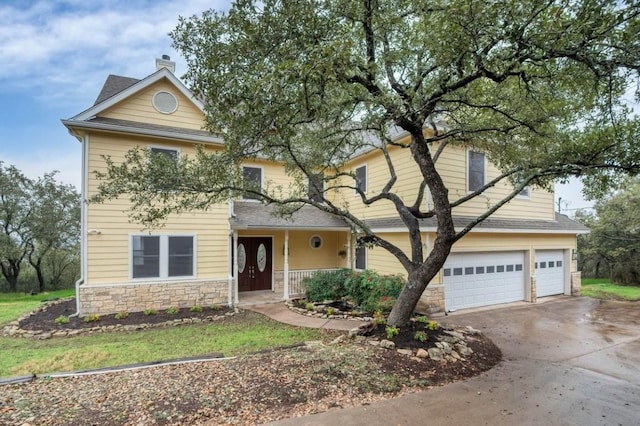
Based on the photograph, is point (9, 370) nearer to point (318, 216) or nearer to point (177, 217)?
point (177, 217)

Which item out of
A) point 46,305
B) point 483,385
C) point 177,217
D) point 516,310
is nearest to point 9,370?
point 177,217

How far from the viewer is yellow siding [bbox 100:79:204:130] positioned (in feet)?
34.4

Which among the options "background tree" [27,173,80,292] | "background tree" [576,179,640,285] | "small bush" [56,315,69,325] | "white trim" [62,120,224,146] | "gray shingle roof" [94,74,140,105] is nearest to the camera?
"small bush" [56,315,69,325]

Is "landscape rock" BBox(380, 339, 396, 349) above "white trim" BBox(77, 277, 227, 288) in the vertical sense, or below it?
below

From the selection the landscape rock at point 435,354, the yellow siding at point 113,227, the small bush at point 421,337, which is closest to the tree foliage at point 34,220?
the yellow siding at point 113,227

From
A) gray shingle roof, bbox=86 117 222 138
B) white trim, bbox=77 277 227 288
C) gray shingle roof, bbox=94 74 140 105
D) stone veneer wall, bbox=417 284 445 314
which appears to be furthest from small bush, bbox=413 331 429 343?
gray shingle roof, bbox=94 74 140 105

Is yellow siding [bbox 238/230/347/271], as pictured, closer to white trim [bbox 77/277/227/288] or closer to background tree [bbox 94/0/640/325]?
Result: white trim [bbox 77/277/227/288]

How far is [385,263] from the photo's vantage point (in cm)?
1145

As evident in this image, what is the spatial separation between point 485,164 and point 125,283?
1273 centimetres

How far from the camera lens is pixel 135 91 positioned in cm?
1048

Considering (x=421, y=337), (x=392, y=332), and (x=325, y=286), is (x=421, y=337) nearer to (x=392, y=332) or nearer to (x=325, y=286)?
(x=392, y=332)

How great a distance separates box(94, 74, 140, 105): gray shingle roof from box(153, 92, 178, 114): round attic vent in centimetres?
148

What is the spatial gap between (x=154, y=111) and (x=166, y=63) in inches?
88.8

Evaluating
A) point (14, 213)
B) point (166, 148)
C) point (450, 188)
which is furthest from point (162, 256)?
point (14, 213)
